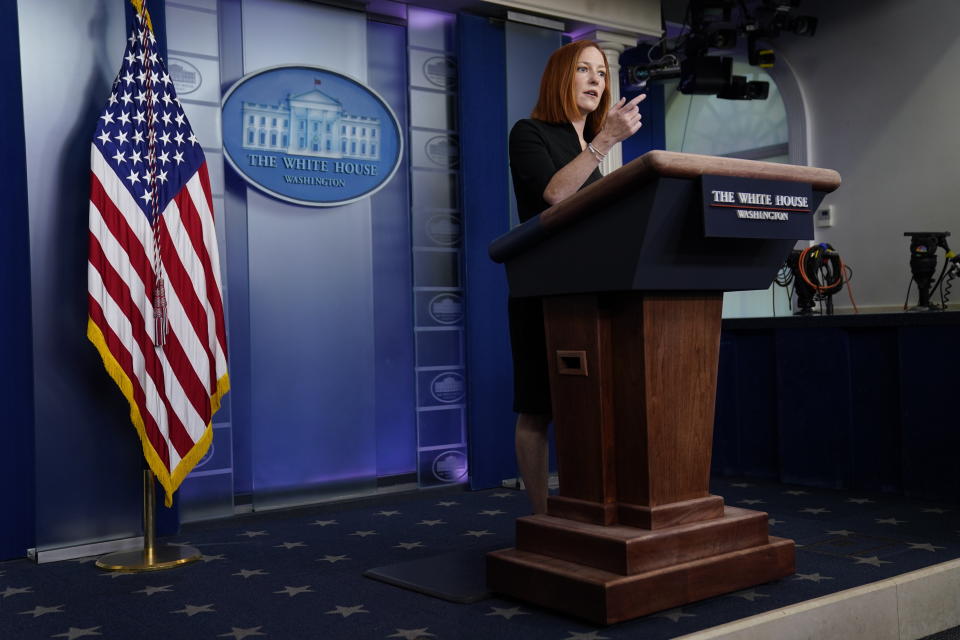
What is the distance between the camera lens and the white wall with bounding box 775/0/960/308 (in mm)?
5238

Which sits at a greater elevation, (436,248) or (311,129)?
(311,129)

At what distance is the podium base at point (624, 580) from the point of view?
71.2 inches

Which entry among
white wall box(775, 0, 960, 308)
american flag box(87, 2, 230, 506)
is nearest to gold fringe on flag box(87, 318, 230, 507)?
american flag box(87, 2, 230, 506)

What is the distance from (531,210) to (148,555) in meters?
1.58

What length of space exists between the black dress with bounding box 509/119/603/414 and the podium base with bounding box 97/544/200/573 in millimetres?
1185

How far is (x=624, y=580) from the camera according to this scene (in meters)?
1.80

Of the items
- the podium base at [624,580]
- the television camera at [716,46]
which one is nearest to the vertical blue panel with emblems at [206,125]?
the podium base at [624,580]

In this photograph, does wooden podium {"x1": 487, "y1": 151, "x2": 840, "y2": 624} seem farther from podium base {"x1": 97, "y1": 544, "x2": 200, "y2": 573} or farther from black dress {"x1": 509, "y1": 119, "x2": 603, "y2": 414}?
podium base {"x1": 97, "y1": 544, "x2": 200, "y2": 573}

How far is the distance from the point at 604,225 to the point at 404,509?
205 centimetres

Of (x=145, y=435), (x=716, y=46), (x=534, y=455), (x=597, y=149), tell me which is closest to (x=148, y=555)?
(x=145, y=435)

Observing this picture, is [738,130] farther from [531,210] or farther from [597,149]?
[597,149]

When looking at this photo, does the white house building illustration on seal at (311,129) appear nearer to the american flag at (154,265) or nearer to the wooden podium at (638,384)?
the american flag at (154,265)

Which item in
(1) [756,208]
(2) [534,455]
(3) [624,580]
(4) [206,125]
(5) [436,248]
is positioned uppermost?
(4) [206,125]

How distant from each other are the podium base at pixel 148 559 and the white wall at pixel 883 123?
171 inches
